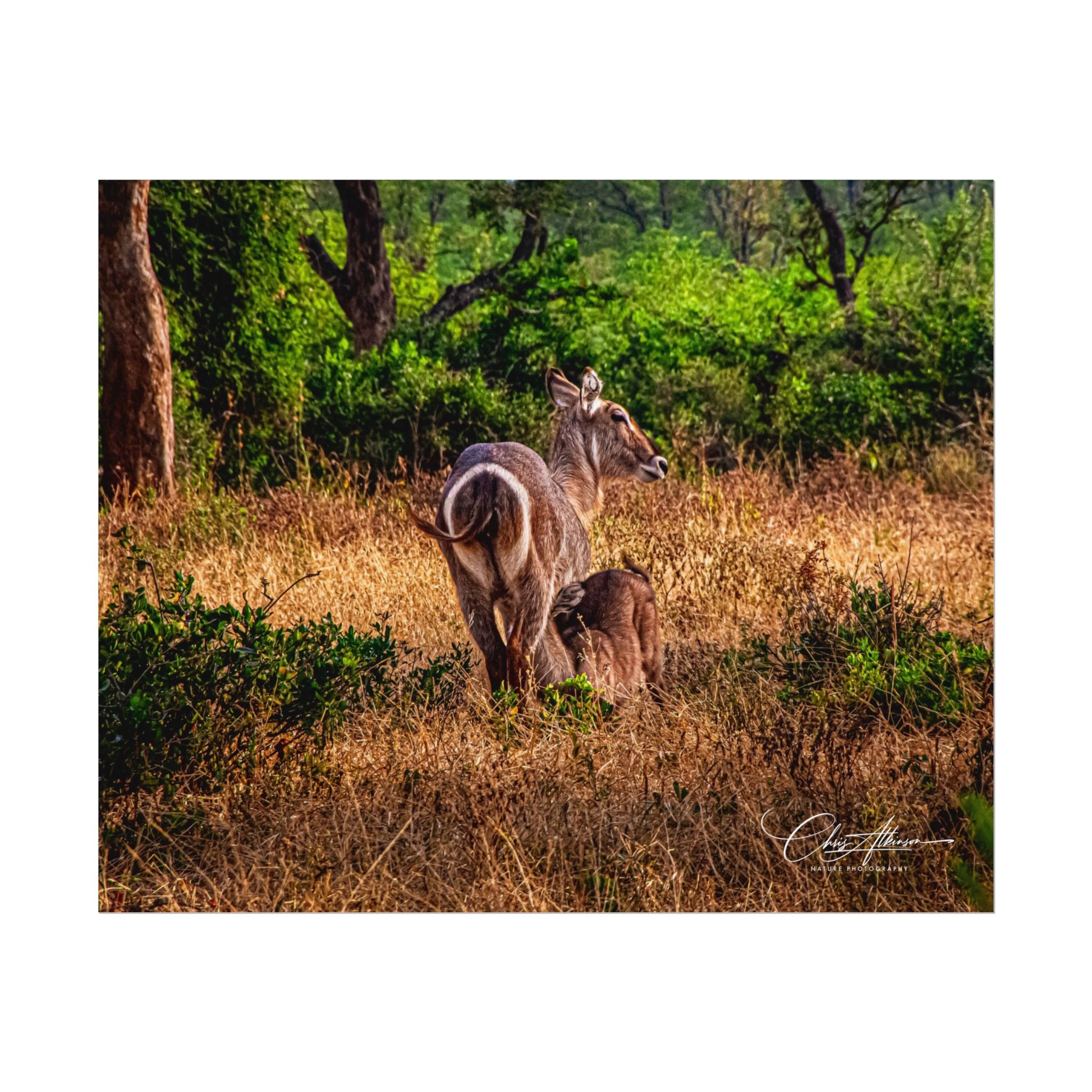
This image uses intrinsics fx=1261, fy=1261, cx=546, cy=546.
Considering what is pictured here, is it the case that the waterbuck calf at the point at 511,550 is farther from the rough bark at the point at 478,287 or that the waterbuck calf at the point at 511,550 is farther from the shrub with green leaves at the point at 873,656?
the rough bark at the point at 478,287

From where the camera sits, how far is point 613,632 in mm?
5316

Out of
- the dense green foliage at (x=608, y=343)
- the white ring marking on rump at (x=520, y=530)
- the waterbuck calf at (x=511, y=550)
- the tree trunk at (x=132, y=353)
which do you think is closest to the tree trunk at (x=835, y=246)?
the dense green foliage at (x=608, y=343)

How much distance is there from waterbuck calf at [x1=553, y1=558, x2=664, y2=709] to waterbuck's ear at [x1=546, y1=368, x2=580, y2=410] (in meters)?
0.76

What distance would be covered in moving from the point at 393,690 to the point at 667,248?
88.2 inches

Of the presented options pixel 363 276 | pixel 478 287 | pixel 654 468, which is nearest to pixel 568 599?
pixel 654 468

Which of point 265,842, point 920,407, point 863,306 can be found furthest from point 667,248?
point 265,842

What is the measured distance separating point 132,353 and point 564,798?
10.4 ft

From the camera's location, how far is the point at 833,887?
4.72 meters

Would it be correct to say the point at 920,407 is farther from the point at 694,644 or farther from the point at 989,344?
the point at 694,644

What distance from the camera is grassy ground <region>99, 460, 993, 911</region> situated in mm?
4660

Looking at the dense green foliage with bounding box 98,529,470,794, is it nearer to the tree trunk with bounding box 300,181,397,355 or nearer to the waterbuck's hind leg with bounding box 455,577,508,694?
the waterbuck's hind leg with bounding box 455,577,508,694

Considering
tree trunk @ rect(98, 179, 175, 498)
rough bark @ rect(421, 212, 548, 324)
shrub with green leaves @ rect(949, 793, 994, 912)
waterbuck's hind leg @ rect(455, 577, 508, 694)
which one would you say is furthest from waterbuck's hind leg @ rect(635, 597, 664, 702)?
tree trunk @ rect(98, 179, 175, 498)

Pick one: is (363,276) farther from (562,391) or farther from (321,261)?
(562,391)
